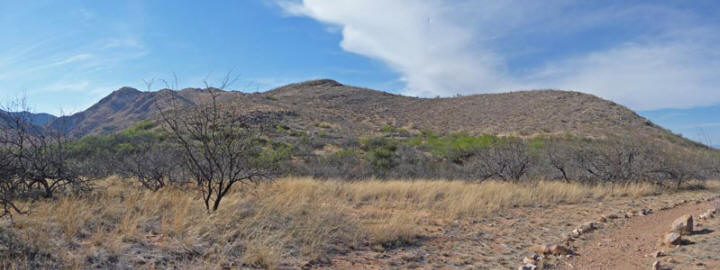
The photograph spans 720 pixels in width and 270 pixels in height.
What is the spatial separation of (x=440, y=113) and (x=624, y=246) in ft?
134

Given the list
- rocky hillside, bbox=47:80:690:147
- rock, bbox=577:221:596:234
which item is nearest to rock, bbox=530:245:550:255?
rock, bbox=577:221:596:234

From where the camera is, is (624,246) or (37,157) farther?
(37,157)

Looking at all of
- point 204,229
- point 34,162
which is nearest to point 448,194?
point 204,229

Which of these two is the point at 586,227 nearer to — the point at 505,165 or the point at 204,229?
the point at 204,229

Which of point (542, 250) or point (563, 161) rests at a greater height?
point (563, 161)

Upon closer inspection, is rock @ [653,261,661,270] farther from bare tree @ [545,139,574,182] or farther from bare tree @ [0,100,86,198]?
bare tree @ [545,139,574,182]

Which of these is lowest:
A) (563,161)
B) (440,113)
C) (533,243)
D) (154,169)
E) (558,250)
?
(533,243)

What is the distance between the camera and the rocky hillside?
33375mm

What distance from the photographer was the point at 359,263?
5293mm

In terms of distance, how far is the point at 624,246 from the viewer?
5.77 meters

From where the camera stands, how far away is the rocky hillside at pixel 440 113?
3338 cm

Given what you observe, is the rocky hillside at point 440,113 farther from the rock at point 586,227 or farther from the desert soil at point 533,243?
the rock at point 586,227

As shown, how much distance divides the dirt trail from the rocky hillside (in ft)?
81.3

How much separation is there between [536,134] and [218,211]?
1266 inches
